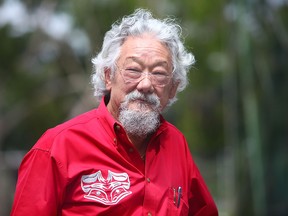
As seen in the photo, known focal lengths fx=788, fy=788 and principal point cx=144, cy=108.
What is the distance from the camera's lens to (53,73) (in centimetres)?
2711

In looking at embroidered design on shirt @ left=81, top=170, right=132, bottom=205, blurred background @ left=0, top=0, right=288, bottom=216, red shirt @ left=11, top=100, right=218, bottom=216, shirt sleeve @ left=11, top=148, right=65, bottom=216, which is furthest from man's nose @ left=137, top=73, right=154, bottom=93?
blurred background @ left=0, top=0, right=288, bottom=216

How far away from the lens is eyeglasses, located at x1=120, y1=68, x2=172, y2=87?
11.4ft

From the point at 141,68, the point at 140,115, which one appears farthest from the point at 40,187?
the point at 141,68

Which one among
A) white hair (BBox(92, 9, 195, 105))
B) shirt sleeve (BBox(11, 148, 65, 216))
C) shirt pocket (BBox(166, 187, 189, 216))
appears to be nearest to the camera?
shirt sleeve (BBox(11, 148, 65, 216))

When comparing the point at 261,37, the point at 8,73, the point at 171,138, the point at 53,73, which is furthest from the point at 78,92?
the point at 171,138

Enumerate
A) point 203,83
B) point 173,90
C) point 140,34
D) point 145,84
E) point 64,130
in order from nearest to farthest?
1. point 64,130
2. point 145,84
3. point 140,34
4. point 173,90
5. point 203,83

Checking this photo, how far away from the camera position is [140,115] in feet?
11.5

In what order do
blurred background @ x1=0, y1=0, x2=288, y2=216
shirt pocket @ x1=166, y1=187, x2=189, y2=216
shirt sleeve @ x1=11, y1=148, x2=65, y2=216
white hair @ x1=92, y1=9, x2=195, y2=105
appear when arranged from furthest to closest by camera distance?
blurred background @ x1=0, y1=0, x2=288, y2=216 < white hair @ x1=92, y1=9, x2=195, y2=105 < shirt pocket @ x1=166, y1=187, x2=189, y2=216 < shirt sleeve @ x1=11, y1=148, x2=65, y2=216

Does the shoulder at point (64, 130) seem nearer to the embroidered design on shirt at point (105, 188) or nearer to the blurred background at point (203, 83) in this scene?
the embroidered design on shirt at point (105, 188)

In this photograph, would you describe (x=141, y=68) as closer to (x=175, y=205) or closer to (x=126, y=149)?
(x=126, y=149)

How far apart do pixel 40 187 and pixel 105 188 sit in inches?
10.8

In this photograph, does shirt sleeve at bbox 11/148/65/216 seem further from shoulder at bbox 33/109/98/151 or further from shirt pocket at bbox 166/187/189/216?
shirt pocket at bbox 166/187/189/216

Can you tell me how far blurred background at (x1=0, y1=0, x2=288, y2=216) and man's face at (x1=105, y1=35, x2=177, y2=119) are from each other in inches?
180

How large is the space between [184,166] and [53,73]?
23714mm
